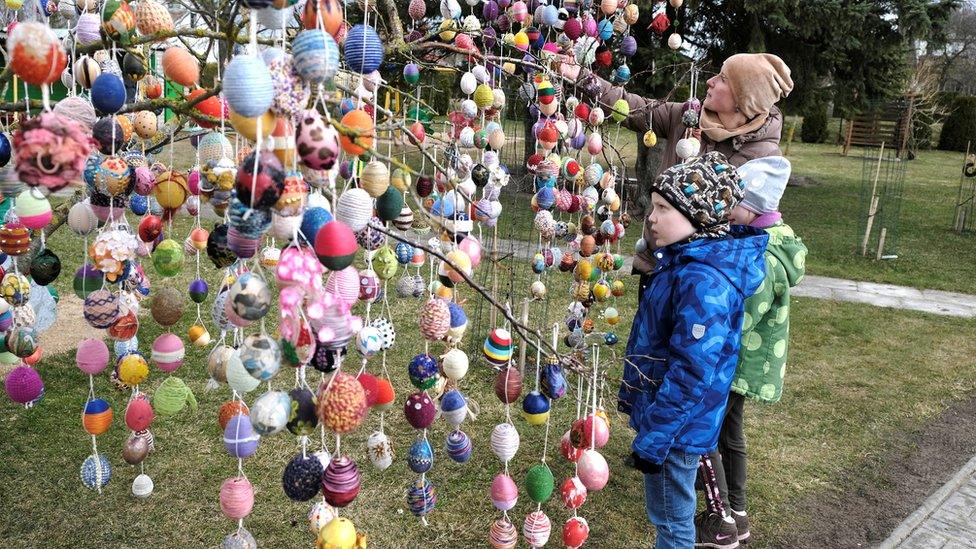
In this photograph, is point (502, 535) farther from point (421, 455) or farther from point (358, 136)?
point (358, 136)

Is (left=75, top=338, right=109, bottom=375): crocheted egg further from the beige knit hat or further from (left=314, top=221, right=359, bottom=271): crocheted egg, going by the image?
the beige knit hat

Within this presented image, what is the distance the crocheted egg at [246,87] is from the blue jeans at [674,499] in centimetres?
150

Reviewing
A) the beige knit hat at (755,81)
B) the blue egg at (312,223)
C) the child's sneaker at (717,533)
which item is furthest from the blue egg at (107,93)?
the child's sneaker at (717,533)

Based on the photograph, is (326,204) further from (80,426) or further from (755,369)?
(80,426)

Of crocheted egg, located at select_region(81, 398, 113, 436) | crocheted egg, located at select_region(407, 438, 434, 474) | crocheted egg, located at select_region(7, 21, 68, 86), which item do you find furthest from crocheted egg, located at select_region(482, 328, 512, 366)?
crocheted egg, located at select_region(7, 21, 68, 86)

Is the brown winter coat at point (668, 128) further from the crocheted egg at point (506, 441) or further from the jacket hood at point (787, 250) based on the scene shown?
the crocheted egg at point (506, 441)

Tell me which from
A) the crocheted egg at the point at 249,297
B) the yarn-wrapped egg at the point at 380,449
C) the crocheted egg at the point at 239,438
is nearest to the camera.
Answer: the crocheted egg at the point at 249,297

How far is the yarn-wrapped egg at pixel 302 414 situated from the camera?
3.77ft

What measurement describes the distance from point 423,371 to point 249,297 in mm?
649

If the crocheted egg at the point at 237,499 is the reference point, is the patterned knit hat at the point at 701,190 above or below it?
above

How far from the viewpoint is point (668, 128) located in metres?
2.76

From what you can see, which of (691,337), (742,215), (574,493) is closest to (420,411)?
(574,493)

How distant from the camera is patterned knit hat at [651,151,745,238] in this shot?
1861mm

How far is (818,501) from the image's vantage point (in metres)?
2.96
